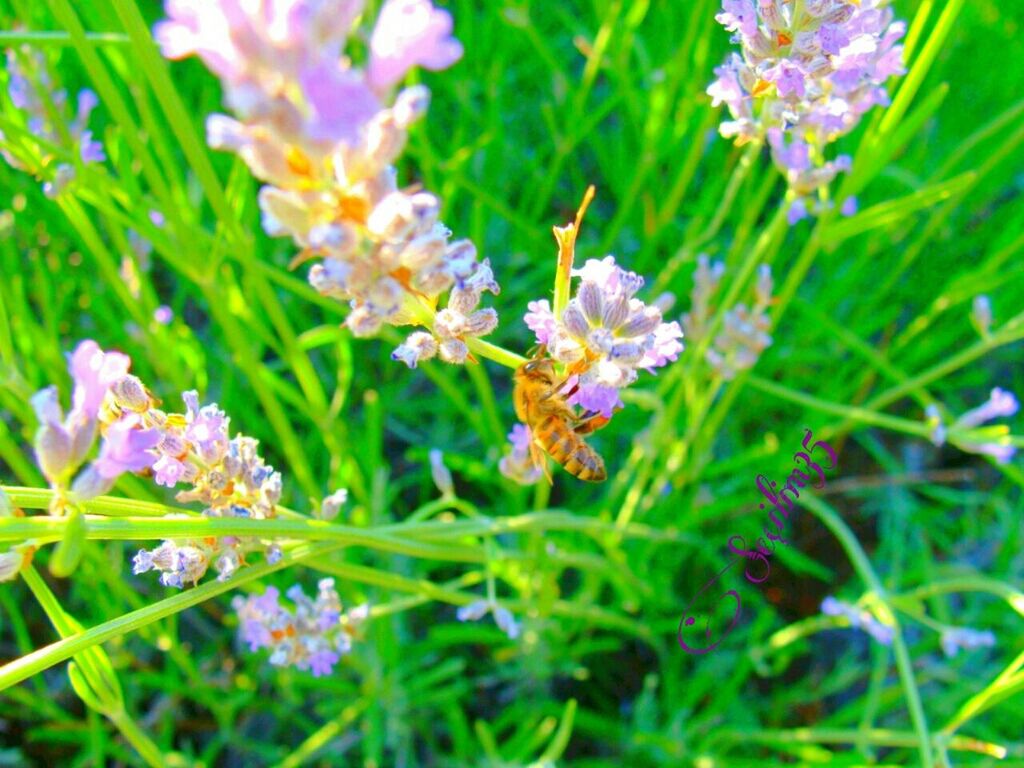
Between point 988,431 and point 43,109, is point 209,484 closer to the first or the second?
point 43,109

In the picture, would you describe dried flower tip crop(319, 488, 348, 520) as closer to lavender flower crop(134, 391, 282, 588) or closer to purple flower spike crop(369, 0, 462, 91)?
lavender flower crop(134, 391, 282, 588)

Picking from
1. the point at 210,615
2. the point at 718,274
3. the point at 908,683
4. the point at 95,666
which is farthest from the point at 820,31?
the point at 210,615

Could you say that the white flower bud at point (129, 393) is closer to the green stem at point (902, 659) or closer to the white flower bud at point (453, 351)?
the white flower bud at point (453, 351)

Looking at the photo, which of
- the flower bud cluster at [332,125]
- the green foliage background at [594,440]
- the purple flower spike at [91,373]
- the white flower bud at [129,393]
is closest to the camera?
Result: the flower bud cluster at [332,125]

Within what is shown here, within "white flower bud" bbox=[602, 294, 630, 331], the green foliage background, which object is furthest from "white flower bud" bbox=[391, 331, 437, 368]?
the green foliage background

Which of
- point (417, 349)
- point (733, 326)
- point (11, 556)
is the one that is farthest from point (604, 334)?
point (733, 326)

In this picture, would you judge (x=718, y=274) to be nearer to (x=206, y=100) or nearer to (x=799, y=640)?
(x=799, y=640)

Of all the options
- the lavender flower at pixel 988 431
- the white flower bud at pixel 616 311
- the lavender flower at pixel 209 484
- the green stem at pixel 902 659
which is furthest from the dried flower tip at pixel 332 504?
the lavender flower at pixel 988 431
